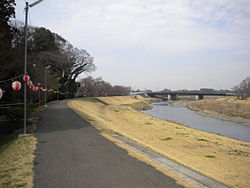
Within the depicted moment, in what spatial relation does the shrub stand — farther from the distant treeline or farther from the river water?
the distant treeline

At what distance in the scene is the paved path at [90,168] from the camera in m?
5.32

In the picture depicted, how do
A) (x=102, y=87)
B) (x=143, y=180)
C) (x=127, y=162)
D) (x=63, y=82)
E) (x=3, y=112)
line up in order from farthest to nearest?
1. (x=102, y=87)
2. (x=63, y=82)
3. (x=3, y=112)
4. (x=127, y=162)
5. (x=143, y=180)

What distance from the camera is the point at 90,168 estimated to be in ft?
21.0

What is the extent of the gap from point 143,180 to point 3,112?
19.5m

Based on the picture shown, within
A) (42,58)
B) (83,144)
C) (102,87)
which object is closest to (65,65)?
(42,58)

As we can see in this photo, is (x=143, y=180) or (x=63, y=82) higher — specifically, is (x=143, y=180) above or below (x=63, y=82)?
below

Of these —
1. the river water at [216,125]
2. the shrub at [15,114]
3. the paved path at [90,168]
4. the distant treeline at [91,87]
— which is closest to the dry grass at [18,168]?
the paved path at [90,168]

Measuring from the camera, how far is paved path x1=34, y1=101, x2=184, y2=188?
5320mm

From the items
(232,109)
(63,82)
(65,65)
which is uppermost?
(65,65)

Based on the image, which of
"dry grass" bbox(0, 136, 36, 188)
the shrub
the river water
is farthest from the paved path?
the river water

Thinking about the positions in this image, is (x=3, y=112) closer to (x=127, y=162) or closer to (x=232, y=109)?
(x=127, y=162)

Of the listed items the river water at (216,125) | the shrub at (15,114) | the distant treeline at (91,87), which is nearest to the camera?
the shrub at (15,114)

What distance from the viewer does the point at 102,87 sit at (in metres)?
80.1

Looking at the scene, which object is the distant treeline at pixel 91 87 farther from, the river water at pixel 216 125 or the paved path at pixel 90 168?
the paved path at pixel 90 168
